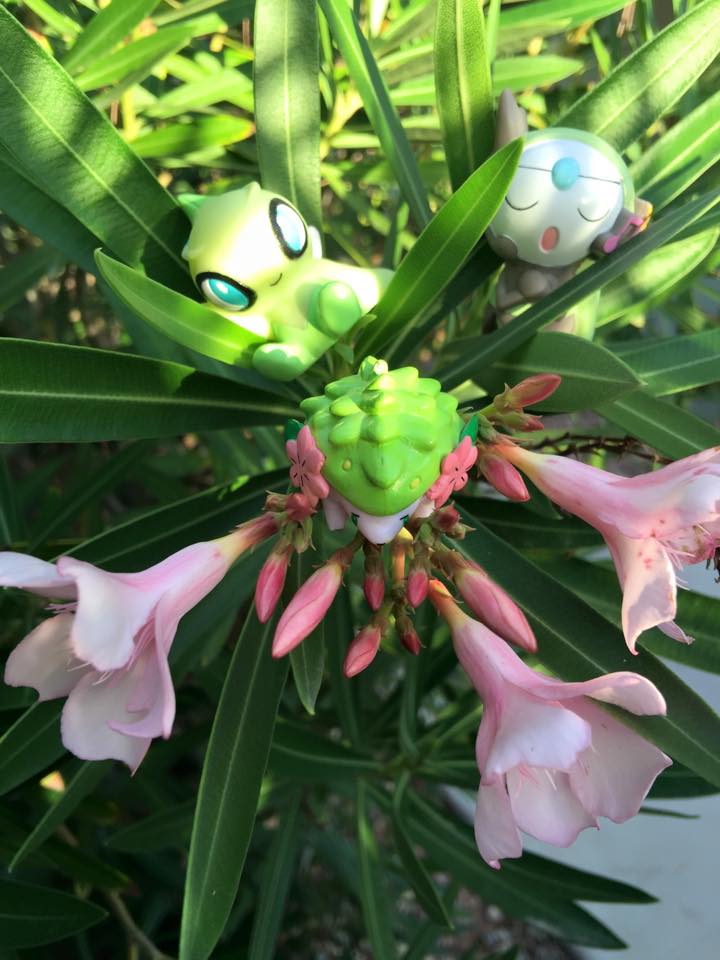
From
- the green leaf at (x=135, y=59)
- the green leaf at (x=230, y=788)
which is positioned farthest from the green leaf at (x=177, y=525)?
the green leaf at (x=135, y=59)

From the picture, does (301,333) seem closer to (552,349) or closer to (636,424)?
(552,349)

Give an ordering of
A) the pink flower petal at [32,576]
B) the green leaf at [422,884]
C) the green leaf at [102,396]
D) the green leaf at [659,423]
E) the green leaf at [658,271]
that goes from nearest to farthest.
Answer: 1. the pink flower petal at [32,576]
2. the green leaf at [102,396]
3. the green leaf at [659,423]
4. the green leaf at [658,271]
5. the green leaf at [422,884]

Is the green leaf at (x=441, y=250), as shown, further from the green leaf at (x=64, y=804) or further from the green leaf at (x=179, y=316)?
the green leaf at (x=64, y=804)

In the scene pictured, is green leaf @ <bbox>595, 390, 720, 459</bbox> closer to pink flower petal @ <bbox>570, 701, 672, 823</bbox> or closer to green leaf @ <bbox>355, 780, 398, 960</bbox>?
pink flower petal @ <bbox>570, 701, 672, 823</bbox>

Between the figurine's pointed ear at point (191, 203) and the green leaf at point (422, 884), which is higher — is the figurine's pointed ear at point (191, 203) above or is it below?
above

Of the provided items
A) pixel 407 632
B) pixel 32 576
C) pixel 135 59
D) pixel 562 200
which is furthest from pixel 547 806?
pixel 135 59

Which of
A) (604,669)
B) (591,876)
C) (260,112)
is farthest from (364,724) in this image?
(260,112)

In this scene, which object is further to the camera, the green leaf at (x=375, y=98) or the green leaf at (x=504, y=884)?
the green leaf at (x=504, y=884)

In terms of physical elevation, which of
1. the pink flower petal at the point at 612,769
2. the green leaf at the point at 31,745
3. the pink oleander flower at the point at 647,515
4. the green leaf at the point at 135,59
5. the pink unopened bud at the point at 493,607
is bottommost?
the green leaf at the point at 31,745
